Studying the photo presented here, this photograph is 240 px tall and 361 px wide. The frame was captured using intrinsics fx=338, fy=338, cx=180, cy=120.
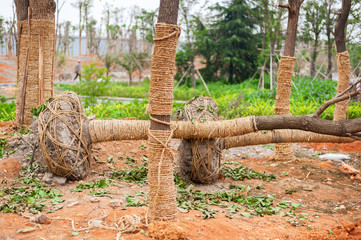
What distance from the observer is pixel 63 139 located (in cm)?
405

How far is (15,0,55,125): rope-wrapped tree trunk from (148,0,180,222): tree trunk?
365 cm

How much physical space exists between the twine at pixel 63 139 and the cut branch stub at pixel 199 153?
127cm

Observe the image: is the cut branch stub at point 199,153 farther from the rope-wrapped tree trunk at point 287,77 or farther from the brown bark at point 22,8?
the brown bark at point 22,8

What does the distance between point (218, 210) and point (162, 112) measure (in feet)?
4.50

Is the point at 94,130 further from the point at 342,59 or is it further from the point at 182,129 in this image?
the point at 342,59

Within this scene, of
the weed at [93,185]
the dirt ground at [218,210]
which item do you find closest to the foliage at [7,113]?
the dirt ground at [218,210]

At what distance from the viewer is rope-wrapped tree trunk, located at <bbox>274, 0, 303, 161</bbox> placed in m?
5.82

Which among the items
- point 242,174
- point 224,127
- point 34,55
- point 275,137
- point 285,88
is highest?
point 34,55

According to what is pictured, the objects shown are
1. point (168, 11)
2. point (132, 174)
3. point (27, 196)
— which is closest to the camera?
point (168, 11)

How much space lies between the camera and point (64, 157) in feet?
13.1

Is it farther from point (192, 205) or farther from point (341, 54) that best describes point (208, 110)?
point (341, 54)

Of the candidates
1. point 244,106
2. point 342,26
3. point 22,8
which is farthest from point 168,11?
point 244,106

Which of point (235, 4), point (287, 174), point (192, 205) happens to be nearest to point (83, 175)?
point (192, 205)

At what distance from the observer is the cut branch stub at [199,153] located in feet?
14.3
